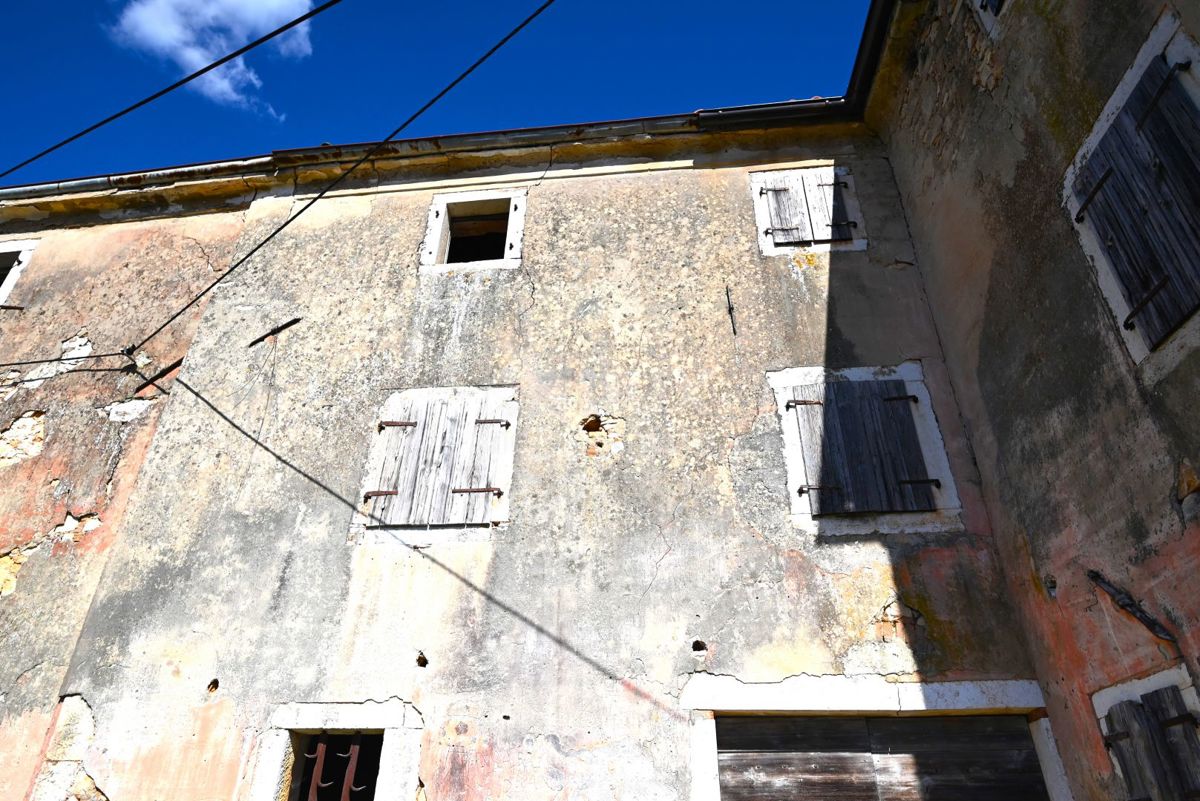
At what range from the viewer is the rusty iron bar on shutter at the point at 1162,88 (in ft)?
10.4

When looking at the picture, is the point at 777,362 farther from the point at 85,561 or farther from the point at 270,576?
the point at 85,561

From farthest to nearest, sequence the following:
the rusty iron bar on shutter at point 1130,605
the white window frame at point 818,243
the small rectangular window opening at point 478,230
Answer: the small rectangular window opening at point 478,230 < the white window frame at point 818,243 < the rusty iron bar on shutter at point 1130,605

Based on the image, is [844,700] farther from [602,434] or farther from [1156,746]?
[602,434]

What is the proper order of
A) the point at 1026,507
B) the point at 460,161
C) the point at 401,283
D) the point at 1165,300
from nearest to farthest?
1. the point at 1165,300
2. the point at 1026,507
3. the point at 401,283
4. the point at 460,161

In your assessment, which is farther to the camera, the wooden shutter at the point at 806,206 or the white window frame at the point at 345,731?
the wooden shutter at the point at 806,206

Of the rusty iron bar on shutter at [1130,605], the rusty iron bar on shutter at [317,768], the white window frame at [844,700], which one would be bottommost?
the rusty iron bar on shutter at [317,768]

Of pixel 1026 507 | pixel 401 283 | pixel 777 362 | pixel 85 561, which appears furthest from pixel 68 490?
pixel 1026 507

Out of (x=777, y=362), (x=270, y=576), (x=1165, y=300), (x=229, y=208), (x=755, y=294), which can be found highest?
(x=229, y=208)

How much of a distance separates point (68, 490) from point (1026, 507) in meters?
6.97

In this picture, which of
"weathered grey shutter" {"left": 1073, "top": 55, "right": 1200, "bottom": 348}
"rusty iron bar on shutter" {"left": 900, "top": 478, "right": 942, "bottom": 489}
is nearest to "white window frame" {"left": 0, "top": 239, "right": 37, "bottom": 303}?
"rusty iron bar on shutter" {"left": 900, "top": 478, "right": 942, "bottom": 489}

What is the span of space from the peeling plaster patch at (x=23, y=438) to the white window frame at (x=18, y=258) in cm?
171

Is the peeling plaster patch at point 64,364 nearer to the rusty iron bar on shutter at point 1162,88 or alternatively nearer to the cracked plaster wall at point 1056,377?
the cracked plaster wall at point 1056,377

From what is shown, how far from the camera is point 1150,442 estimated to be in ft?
11.2

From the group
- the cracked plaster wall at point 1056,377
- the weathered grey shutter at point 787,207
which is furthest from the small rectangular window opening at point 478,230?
the cracked plaster wall at point 1056,377
